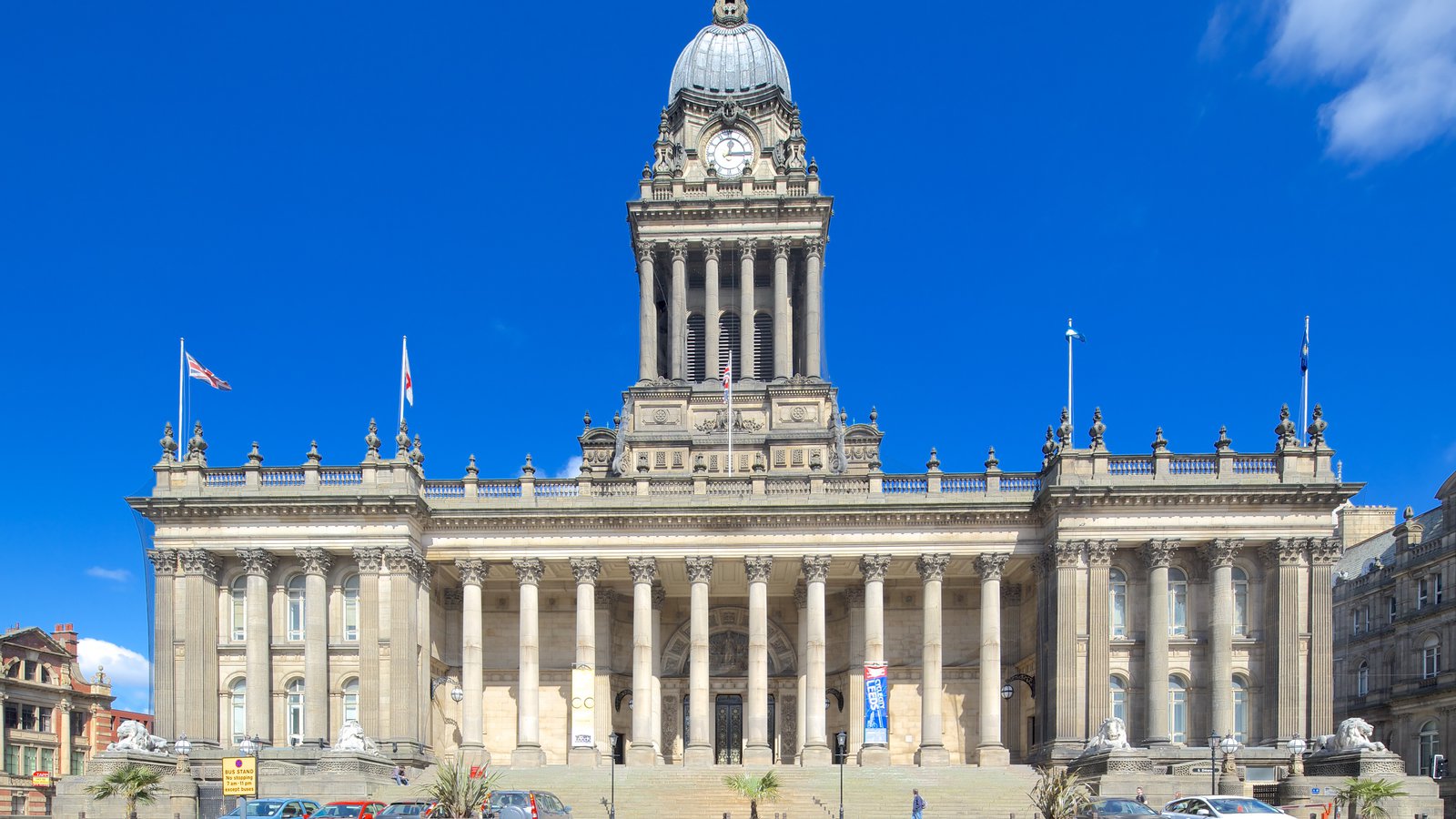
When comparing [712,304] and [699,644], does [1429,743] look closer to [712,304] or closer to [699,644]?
[699,644]

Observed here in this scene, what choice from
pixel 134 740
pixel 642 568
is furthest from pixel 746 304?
pixel 134 740

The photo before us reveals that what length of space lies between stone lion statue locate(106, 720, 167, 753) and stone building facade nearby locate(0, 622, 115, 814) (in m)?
39.0

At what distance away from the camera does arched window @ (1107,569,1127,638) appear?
5156 centimetres

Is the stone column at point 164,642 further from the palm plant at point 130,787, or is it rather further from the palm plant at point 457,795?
the palm plant at point 457,795

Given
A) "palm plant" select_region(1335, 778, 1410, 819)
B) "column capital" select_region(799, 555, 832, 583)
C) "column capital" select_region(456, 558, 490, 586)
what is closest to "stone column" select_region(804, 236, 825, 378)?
"column capital" select_region(799, 555, 832, 583)

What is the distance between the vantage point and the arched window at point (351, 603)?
52594mm

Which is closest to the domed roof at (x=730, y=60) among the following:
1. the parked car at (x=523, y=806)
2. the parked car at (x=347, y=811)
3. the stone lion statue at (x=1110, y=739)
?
the stone lion statue at (x=1110, y=739)

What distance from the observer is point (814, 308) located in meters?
65.6

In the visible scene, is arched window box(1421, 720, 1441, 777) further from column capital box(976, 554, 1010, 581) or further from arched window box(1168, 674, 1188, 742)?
column capital box(976, 554, 1010, 581)

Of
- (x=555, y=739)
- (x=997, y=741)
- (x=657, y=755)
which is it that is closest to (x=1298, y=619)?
(x=997, y=741)

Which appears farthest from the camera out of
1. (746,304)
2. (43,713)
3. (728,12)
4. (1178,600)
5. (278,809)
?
(43,713)

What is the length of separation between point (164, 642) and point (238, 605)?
312 cm

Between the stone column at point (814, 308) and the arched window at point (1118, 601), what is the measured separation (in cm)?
1914

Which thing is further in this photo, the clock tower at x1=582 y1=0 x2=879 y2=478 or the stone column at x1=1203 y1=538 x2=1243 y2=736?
the clock tower at x1=582 y1=0 x2=879 y2=478
